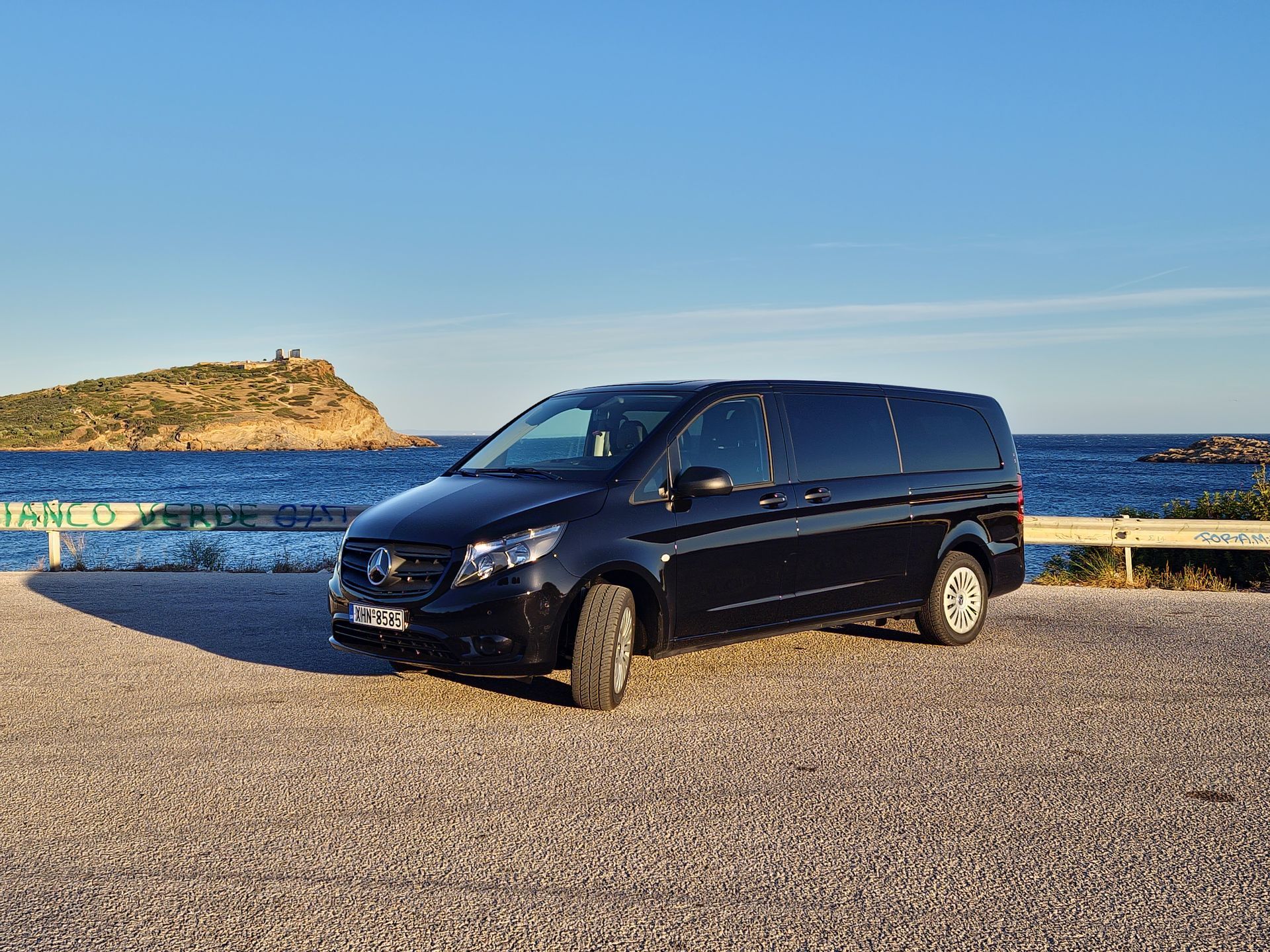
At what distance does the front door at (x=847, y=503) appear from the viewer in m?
7.68

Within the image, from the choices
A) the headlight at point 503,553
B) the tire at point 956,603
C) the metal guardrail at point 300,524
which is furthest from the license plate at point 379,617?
the metal guardrail at point 300,524

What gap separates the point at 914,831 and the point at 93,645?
21.7 feet

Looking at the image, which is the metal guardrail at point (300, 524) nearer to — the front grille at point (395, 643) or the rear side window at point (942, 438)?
the rear side window at point (942, 438)

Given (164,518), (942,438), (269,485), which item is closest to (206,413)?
(269,485)

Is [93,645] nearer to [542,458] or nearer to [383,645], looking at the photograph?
[383,645]

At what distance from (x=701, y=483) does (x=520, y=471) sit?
136 cm

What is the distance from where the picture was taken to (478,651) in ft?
20.7

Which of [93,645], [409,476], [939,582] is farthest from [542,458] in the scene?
[409,476]

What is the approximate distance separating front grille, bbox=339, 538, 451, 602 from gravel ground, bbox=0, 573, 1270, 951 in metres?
0.70

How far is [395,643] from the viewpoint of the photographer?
257 inches

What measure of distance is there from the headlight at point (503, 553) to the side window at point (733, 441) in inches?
48.2

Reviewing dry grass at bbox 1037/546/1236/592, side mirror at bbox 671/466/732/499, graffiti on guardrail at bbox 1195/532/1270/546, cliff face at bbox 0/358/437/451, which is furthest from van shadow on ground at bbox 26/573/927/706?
cliff face at bbox 0/358/437/451

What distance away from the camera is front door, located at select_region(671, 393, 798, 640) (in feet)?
22.8

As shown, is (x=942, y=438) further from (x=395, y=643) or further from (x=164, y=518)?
(x=164, y=518)
